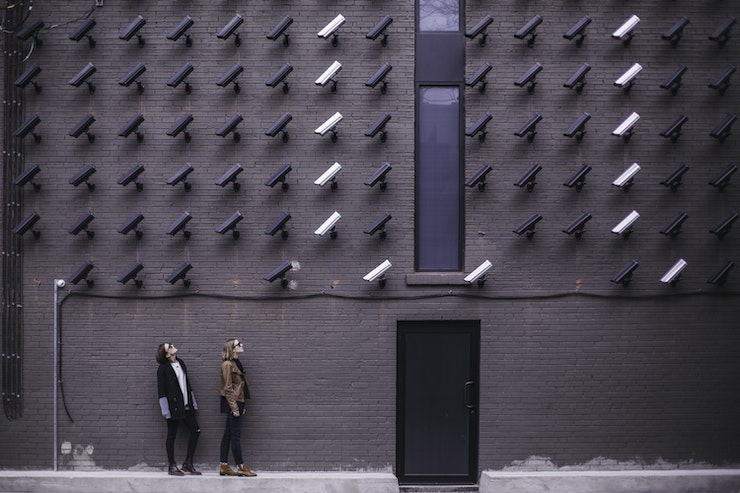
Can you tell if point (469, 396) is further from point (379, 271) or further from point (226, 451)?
point (226, 451)

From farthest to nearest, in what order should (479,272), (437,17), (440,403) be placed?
1. (437,17)
2. (440,403)
3. (479,272)

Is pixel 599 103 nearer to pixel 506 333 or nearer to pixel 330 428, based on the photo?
pixel 506 333

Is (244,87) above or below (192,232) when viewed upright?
above

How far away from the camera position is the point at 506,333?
11.6 m

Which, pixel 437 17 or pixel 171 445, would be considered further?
pixel 437 17

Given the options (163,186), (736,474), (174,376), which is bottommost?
(736,474)

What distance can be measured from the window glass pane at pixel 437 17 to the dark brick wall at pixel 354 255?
281 millimetres

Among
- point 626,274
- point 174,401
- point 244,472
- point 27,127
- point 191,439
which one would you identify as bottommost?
point 244,472

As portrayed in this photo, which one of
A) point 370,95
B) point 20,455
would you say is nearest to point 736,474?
point 370,95

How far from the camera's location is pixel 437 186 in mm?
11773

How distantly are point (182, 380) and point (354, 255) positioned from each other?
109 inches

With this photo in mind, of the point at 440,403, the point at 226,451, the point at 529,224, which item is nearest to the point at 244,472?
the point at 226,451

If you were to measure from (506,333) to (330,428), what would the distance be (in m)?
2.66

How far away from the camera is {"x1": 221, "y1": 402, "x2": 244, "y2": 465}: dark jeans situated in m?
11.2
